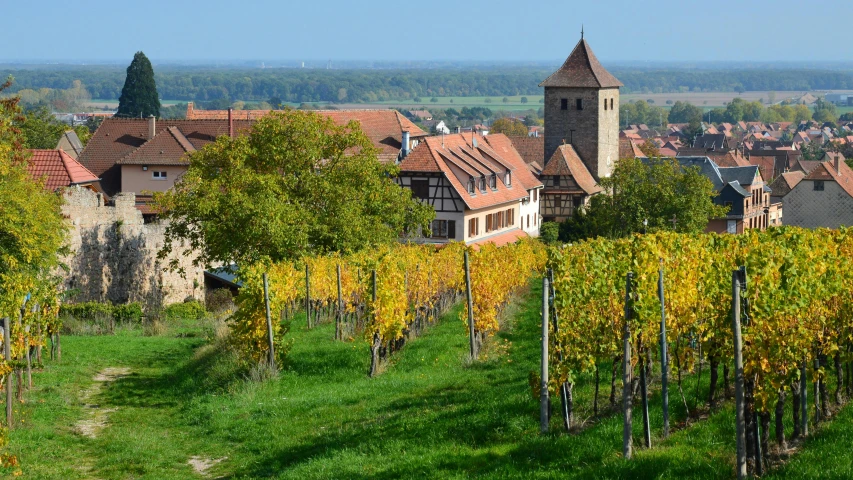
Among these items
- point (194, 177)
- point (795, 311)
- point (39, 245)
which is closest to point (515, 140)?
point (194, 177)

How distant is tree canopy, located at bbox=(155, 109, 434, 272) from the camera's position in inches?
1330

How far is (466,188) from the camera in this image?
197 ft

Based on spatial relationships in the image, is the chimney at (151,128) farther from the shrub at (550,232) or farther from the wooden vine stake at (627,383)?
the wooden vine stake at (627,383)

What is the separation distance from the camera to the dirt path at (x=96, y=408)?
18173 millimetres

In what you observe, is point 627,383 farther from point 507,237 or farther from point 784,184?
point 784,184

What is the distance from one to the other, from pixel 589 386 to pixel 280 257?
19393 millimetres

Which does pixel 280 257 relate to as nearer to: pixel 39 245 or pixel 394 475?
pixel 39 245

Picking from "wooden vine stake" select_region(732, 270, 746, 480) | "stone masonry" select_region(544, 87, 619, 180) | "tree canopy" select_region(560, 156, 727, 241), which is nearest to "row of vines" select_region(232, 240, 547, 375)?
"wooden vine stake" select_region(732, 270, 746, 480)

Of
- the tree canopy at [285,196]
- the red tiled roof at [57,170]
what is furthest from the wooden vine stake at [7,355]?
the red tiled roof at [57,170]

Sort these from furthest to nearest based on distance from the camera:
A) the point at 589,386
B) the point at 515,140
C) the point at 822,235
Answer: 1. the point at 515,140
2. the point at 822,235
3. the point at 589,386

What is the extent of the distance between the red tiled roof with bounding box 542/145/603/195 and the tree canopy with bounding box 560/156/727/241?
530 inches

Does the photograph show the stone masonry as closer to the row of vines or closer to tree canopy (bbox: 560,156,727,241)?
tree canopy (bbox: 560,156,727,241)

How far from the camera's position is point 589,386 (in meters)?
15.8

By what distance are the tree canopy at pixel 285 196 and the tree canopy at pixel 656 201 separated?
25.7m
